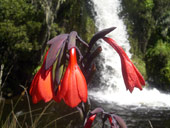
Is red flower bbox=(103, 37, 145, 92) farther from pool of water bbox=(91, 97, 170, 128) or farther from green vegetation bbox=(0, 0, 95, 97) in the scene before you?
green vegetation bbox=(0, 0, 95, 97)

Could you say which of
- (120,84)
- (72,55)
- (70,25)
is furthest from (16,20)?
(72,55)

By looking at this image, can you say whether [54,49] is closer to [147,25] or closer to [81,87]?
[81,87]

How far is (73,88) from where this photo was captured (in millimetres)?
485

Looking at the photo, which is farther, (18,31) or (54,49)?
(18,31)

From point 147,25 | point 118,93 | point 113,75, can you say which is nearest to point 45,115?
point 118,93

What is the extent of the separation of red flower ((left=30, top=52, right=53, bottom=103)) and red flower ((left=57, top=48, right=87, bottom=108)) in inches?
1.1

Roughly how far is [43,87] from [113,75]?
7.08 metres

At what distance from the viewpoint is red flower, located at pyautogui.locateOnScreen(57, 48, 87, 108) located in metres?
0.47

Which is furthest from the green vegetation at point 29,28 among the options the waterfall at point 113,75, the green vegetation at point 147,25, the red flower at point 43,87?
the red flower at point 43,87

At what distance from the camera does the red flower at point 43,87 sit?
52 centimetres

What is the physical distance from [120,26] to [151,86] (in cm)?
284

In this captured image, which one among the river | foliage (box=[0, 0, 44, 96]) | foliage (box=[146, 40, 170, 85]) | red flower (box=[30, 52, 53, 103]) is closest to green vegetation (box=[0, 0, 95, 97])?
foliage (box=[0, 0, 44, 96])

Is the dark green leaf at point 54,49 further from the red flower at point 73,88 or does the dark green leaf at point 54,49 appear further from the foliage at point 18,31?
the foliage at point 18,31

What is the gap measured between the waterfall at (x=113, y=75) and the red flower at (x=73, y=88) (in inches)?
213
